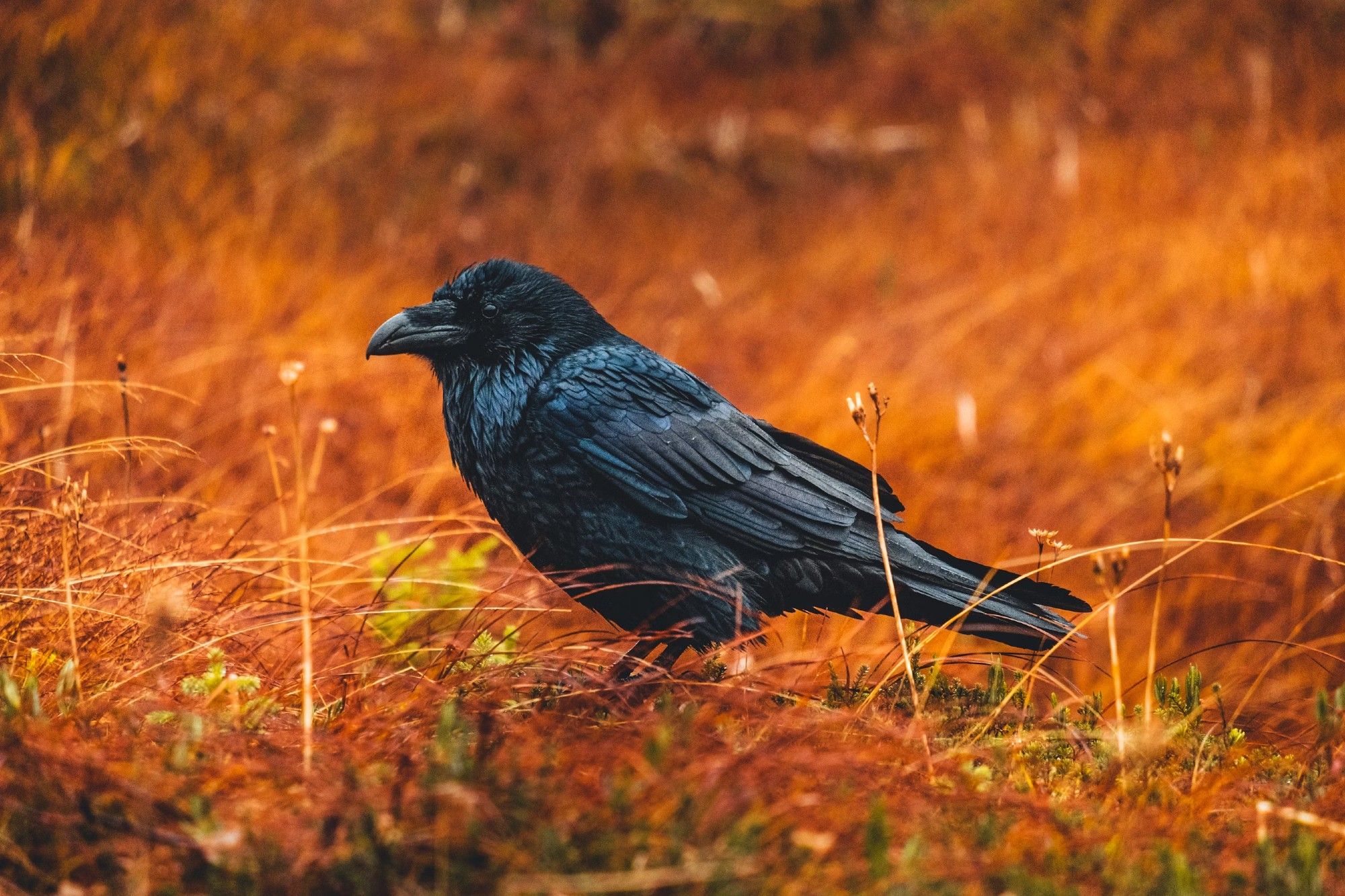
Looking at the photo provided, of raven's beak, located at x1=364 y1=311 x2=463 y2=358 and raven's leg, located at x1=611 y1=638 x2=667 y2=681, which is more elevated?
raven's beak, located at x1=364 y1=311 x2=463 y2=358

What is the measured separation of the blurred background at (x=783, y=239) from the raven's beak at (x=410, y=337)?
39 cm

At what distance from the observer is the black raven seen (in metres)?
2.98

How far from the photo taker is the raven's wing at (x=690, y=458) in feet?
9.89

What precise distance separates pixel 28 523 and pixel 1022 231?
6469 mm

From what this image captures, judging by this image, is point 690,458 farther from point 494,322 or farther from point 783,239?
point 783,239

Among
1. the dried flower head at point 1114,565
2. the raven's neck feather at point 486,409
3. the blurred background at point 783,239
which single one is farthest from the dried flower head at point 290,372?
the dried flower head at point 1114,565

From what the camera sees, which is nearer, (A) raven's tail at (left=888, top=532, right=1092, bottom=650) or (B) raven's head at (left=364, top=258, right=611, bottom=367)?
(A) raven's tail at (left=888, top=532, right=1092, bottom=650)

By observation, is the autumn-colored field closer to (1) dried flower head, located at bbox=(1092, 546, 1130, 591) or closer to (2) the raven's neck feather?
(1) dried flower head, located at bbox=(1092, 546, 1130, 591)

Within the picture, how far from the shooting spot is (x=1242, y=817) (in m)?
2.18

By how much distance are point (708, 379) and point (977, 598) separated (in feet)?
10.6

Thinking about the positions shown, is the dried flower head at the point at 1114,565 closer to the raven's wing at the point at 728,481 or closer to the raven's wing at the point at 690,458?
the raven's wing at the point at 728,481

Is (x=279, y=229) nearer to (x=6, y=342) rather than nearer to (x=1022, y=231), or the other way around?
(x=6, y=342)

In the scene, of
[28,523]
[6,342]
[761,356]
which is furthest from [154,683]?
[761,356]

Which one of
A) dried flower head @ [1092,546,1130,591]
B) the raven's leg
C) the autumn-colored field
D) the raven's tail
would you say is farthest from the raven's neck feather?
dried flower head @ [1092,546,1130,591]
